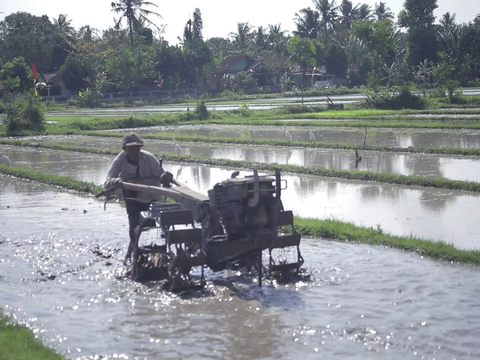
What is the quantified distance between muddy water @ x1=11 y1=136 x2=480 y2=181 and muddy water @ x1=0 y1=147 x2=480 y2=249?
5.40 ft

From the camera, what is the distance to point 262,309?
640 cm

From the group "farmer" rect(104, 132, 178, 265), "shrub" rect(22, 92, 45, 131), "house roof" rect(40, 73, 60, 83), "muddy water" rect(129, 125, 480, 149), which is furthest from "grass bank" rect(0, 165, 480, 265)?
"house roof" rect(40, 73, 60, 83)

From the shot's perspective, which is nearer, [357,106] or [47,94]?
[357,106]

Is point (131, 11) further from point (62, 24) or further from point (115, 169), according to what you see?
point (115, 169)

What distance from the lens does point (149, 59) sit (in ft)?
194

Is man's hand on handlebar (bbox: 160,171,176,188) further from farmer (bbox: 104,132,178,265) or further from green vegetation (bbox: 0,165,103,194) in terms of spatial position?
green vegetation (bbox: 0,165,103,194)

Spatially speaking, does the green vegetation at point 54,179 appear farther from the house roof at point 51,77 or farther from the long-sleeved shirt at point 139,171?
the house roof at point 51,77

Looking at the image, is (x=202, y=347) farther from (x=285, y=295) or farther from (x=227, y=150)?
(x=227, y=150)

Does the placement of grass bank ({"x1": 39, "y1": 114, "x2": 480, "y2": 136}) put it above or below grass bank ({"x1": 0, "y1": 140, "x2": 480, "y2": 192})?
above

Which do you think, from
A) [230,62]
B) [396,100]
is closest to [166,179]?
[396,100]

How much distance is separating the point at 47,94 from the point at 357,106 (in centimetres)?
3423

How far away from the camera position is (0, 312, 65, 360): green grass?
5105 mm

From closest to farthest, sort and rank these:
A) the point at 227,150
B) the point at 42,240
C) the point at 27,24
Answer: the point at 42,240 < the point at 227,150 < the point at 27,24

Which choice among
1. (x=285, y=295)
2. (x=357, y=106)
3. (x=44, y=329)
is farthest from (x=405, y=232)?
(x=357, y=106)
